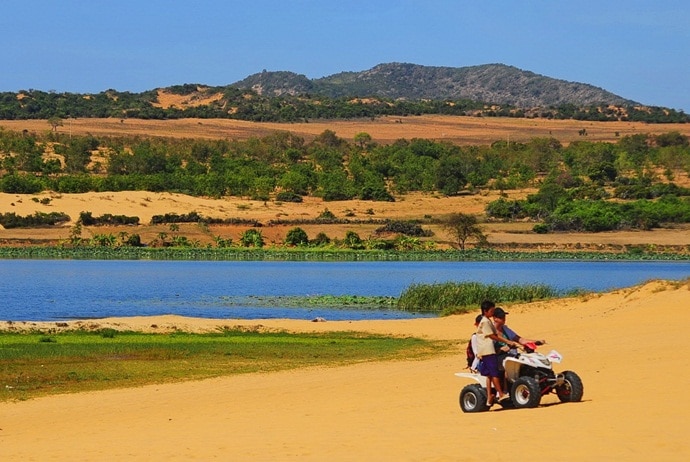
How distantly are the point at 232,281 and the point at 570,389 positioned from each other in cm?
4907

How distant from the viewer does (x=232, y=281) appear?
65.9 metres

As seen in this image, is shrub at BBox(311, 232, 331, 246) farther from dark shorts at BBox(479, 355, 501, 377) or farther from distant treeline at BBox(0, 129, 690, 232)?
dark shorts at BBox(479, 355, 501, 377)

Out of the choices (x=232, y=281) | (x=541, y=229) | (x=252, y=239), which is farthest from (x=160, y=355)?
(x=541, y=229)

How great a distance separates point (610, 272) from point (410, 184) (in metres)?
55.6

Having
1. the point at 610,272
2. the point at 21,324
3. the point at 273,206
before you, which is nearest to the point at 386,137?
the point at 273,206

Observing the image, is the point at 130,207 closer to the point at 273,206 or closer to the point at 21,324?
the point at 273,206

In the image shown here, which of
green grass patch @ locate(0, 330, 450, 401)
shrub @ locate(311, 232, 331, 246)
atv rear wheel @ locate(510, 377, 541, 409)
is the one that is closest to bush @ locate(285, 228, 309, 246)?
shrub @ locate(311, 232, 331, 246)

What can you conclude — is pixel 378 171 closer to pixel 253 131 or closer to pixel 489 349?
pixel 253 131

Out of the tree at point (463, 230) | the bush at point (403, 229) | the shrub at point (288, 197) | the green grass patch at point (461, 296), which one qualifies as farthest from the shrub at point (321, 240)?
the green grass patch at point (461, 296)

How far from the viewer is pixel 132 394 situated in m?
22.0

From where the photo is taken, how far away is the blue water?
48094 mm

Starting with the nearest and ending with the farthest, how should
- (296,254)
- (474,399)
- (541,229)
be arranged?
(474,399), (296,254), (541,229)

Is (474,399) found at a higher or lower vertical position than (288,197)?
higher

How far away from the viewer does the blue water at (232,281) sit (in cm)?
4809
